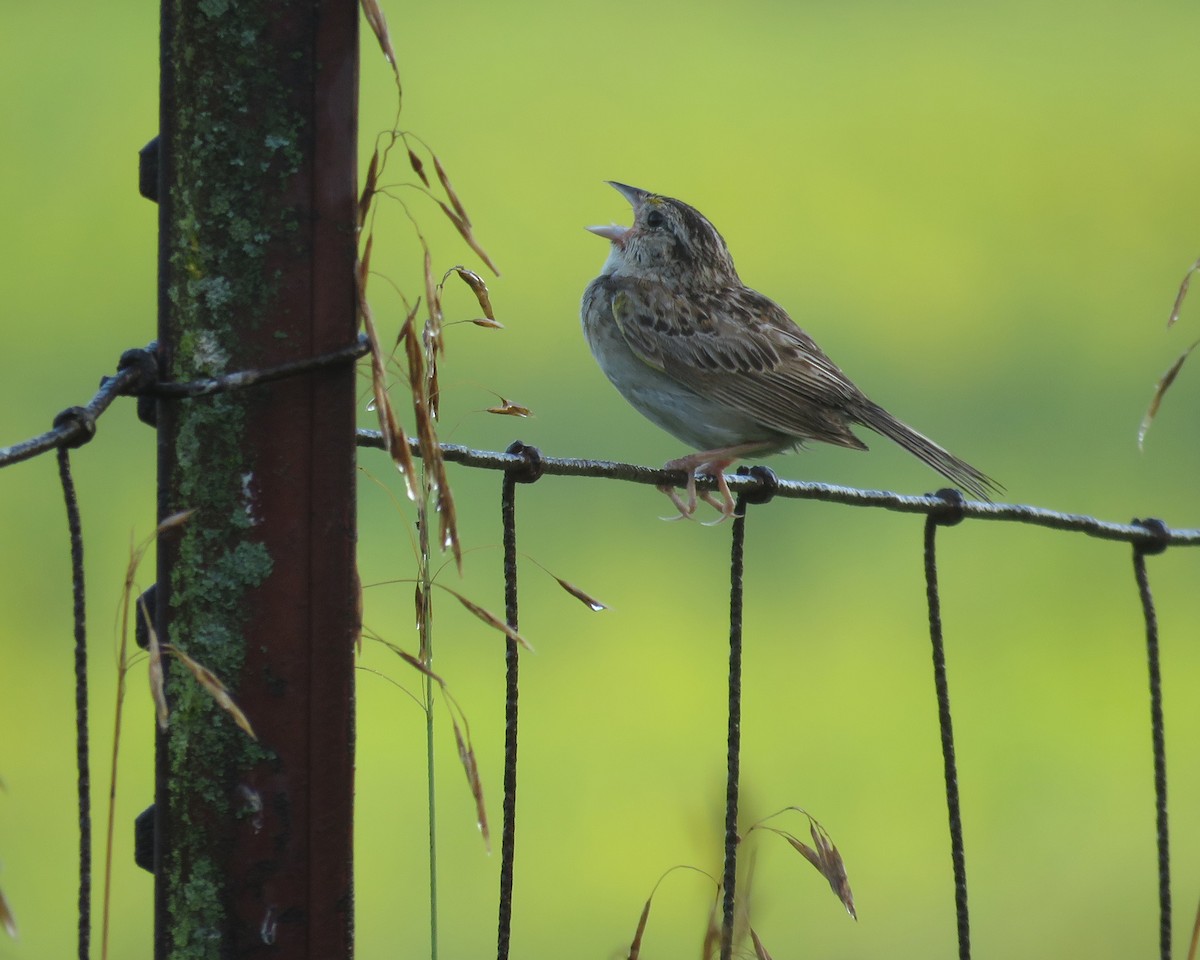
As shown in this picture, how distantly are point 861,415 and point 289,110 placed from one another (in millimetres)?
2936

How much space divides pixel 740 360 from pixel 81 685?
2911 mm

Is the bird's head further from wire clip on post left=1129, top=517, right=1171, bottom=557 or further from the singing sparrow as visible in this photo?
wire clip on post left=1129, top=517, right=1171, bottom=557

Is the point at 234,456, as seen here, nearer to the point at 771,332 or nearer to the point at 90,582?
the point at 771,332

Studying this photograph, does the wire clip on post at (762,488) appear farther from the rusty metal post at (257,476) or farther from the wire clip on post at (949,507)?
the rusty metal post at (257,476)

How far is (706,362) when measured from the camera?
13.4 ft

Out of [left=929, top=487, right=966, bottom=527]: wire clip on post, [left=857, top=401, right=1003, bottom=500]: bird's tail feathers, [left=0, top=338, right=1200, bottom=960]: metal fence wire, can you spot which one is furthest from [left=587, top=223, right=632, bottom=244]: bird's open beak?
[left=929, top=487, right=966, bottom=527]: wire clip on post

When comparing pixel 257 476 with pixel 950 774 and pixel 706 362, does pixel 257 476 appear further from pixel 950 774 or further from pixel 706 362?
pixel 706 362

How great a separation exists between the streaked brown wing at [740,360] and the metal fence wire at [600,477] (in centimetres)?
103

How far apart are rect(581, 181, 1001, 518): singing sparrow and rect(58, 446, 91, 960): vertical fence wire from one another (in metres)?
2.53

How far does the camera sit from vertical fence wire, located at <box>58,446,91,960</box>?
1407 mm

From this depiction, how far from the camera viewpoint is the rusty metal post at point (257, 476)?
141cm

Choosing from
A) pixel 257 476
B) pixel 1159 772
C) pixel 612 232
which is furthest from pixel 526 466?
pixel 612 232

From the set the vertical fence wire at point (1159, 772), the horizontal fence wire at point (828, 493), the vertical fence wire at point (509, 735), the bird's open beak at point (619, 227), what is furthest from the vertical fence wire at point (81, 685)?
the bird's open beak at point (619, 227)

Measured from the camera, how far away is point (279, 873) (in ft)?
4.84
